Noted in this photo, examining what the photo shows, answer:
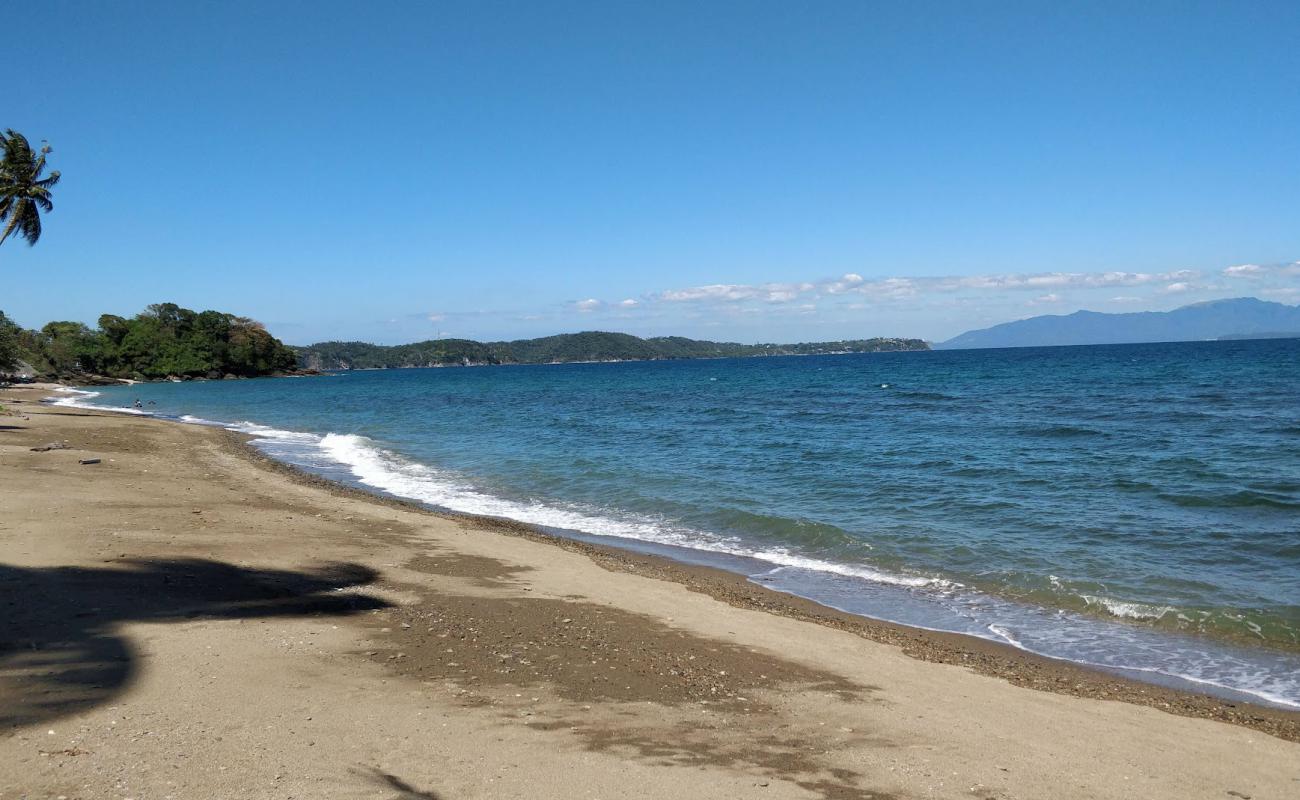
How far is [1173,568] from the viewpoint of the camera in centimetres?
1258

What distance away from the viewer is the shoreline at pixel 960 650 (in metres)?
7.75

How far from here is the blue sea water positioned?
419 inches

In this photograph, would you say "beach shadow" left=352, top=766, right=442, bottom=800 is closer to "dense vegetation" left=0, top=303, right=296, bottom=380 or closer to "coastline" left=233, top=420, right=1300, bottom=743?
"coastline" left=233, top=420, right=1300, bottom=743

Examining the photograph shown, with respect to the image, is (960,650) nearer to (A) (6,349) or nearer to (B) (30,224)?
(B) (30,224)

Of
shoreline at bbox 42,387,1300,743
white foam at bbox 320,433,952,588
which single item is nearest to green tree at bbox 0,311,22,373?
white foam at bbox 320,433,952,588

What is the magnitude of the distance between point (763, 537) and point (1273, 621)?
820 centimetres

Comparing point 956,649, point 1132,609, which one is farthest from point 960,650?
point 1132,609

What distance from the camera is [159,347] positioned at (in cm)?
13438

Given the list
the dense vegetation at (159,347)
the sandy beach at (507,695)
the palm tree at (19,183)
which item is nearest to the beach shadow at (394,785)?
the sandy beach at (507,695)

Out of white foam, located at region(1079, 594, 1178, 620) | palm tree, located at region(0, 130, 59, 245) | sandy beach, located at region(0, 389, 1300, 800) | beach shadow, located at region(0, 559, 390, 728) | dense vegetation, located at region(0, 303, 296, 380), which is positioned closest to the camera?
sandy beach, located at region(0, 389, 1300, 800)

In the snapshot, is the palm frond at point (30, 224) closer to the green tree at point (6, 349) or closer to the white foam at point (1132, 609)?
the green tree at point (6, 349)

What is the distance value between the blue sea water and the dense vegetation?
93507 mm

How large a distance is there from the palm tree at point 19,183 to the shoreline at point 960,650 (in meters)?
39.7

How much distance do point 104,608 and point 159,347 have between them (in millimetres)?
149663
